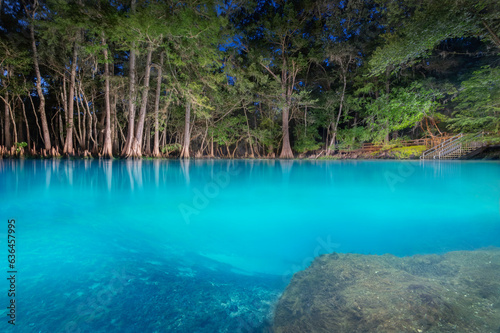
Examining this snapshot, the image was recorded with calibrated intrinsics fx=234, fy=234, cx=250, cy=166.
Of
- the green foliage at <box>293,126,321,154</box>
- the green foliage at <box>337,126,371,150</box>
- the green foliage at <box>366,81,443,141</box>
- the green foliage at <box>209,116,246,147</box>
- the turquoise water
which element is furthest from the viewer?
the green foliage at <box>293,126,321,154</box>

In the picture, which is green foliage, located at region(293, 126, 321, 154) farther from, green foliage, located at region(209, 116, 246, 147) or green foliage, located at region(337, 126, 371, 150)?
green foliage, located at region(209, 116, 246, 147)

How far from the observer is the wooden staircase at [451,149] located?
15.2m

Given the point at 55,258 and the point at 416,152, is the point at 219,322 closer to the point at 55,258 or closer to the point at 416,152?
the point at 55,258

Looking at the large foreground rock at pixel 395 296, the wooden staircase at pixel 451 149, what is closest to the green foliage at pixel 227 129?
the wooden staircase at pixel 451 149

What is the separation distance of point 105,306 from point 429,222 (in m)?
3.76

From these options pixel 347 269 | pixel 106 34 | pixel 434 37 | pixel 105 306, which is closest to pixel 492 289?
pixel 347 269

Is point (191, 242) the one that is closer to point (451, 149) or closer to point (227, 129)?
point (227, 129)

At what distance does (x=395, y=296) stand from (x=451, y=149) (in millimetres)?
19225

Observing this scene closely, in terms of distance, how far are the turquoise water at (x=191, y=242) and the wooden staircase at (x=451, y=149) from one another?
13.1 meters

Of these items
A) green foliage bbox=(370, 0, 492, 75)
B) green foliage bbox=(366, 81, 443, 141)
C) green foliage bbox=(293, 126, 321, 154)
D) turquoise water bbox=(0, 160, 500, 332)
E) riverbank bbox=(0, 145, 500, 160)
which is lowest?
turquoise water bbox=(0, 160, 500, 332)

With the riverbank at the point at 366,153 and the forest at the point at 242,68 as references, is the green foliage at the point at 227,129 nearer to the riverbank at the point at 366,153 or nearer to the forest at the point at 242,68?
the forest at the point at 242,68

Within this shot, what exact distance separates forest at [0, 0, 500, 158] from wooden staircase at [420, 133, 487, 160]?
107cm

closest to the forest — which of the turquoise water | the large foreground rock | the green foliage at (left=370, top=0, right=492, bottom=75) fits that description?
the green foliage at (left=370, top=0, right=492, bottom=75)

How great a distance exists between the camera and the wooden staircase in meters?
15.2
